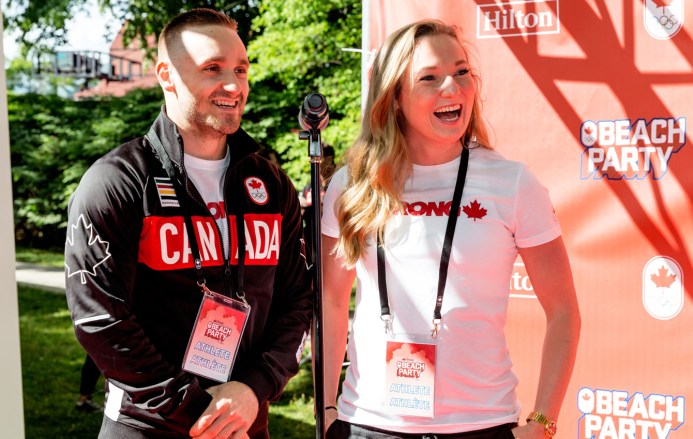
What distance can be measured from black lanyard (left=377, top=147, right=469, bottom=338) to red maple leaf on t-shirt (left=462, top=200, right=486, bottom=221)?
2 cm

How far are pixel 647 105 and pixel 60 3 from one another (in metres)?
Result: 13.5

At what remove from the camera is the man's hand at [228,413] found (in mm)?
1769

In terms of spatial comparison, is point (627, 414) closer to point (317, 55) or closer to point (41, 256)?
point (317, 55)

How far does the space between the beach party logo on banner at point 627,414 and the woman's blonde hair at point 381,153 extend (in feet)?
4.47

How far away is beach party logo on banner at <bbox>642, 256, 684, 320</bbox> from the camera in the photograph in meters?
2.68

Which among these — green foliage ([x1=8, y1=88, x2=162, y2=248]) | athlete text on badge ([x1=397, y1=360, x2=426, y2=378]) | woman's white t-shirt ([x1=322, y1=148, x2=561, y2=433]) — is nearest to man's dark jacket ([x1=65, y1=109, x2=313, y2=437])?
woman's white t-shirt ([x1=322, y1=148, x2=561, y2=433])

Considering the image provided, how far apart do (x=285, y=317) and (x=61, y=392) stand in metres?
4.89

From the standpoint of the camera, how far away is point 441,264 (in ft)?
5.73

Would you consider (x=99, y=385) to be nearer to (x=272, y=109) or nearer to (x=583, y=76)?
(x=583, y=76)

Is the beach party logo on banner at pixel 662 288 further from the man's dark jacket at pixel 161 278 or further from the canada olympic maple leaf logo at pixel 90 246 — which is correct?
the canada olympic maple leaf logo at pixel 90 246

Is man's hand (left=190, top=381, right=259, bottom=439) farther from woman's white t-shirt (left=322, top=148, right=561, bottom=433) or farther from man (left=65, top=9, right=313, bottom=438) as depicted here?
woman's white t-shirt (left=322, top=148, right=561, bottom=433)

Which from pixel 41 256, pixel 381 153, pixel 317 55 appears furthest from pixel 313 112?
pixel 41 256

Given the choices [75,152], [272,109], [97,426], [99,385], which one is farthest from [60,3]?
[97,426]

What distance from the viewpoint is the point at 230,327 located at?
1873 millimetres
